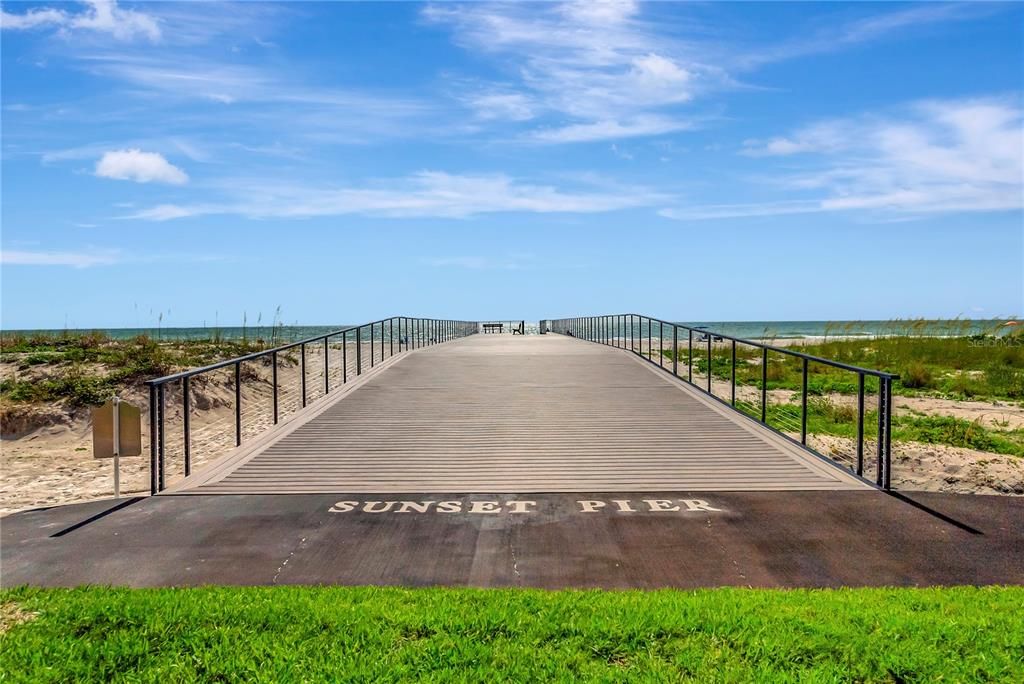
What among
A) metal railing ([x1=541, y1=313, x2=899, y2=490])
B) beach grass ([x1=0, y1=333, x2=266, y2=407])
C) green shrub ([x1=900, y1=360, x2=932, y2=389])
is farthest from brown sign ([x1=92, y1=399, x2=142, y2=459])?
green shrub ([x1=900, y1=360, x2=932, y2=389])

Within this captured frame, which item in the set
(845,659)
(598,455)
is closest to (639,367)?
(598,455)

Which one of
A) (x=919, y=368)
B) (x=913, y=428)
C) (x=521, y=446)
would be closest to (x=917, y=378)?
(x=919, y=368)

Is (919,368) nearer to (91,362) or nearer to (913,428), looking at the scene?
(913,428)

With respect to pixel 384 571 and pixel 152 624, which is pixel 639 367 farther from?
pixel 152 624

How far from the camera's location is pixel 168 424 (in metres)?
15.2

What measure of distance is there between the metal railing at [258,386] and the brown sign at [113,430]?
21 centimetres

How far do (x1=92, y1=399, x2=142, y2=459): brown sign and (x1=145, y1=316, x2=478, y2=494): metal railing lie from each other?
0.68ft

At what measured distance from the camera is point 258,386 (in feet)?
62.8

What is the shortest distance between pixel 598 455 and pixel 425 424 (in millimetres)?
2924

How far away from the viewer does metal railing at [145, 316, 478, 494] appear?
9.39 m

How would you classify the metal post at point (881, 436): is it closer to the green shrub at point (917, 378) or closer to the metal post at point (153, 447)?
the metal post at point (153, 447)

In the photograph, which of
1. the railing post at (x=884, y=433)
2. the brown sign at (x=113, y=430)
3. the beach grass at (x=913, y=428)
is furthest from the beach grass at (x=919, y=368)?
the brown sign at (x=113, y=430)

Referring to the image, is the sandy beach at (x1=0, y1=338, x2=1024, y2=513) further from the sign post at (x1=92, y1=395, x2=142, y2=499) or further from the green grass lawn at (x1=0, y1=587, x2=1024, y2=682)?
the green grass lawn at (x1=0, y1=587, x2=1024, y2=682)

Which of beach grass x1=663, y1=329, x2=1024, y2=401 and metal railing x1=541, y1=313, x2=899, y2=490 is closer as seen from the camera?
metal railing x1=541, y1=313, x2=899, y2=490
